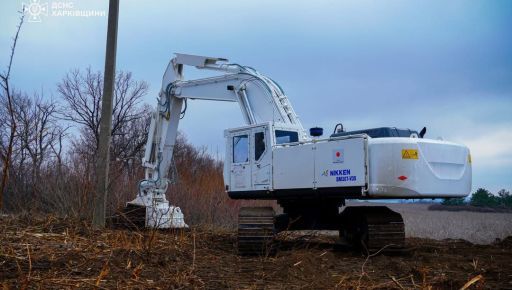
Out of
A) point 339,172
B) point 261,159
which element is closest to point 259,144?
point 261,159

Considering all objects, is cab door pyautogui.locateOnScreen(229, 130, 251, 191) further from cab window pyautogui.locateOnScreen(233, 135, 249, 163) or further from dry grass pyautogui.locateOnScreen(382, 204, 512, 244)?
dry grass pyautogui.locateOnScreen(382, 204, 512, 244)

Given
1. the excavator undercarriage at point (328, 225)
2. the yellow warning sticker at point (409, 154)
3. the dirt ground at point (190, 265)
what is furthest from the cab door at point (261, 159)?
the yellow warning sticker at point (409, 154)

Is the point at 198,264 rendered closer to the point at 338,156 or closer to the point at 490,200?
the point at 338,156

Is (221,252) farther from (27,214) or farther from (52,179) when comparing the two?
(52,179)

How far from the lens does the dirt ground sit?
23.8ft

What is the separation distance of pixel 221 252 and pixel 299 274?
3459 mm

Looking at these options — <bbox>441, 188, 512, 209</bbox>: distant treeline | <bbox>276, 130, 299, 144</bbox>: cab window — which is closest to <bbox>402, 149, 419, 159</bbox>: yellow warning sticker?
<bbox>276, 130, 299, 144</bbox>: cab window

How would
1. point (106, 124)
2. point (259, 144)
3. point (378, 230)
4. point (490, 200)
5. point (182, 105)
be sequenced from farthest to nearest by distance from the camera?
point (490, 200)
point (182, 105)
point (106, 124)
point (259, 144)
point (378, 230)

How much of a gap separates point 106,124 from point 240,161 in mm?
3304

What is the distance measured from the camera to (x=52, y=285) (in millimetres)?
6633

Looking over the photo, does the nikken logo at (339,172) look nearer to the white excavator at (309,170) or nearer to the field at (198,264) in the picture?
the white excavator at (309,170)

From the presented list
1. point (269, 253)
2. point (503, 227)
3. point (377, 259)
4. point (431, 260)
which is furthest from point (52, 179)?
point (503, 227)

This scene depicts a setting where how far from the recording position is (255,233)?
1136cm

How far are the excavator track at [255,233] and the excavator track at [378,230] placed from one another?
1.99 metres
